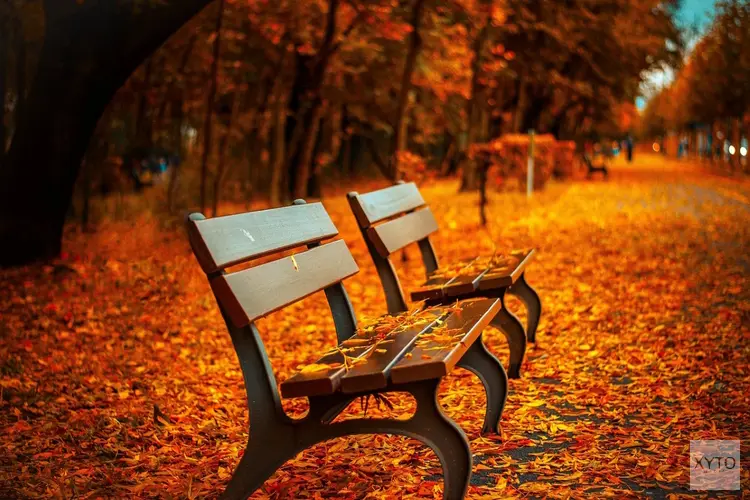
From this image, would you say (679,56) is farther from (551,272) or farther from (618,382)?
(618,382)

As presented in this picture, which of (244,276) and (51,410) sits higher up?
(244,276)

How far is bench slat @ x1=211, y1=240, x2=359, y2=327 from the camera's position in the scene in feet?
10.7

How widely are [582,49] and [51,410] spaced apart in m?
28.7

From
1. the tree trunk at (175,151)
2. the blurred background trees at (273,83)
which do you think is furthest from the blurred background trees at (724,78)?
the tree trunk at (175,151)

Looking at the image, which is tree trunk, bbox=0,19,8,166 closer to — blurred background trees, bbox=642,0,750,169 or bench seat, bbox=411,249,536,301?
bench seat, bbox=411,249,536,301

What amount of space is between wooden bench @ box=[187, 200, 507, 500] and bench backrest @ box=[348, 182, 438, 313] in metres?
1.05

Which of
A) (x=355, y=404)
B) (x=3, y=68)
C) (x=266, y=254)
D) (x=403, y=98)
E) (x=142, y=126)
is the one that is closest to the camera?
(x=266, y=254)

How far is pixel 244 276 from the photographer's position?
11.1 ft

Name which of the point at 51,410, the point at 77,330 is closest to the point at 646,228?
the point at 77,330

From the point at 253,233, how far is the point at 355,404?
69.7 inches

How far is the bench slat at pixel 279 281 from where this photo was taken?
10.7 ft

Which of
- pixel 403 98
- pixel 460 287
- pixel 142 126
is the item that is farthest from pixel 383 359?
pixel 142 126

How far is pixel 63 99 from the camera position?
9664 mm

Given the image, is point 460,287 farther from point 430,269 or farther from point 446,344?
point 446,344
